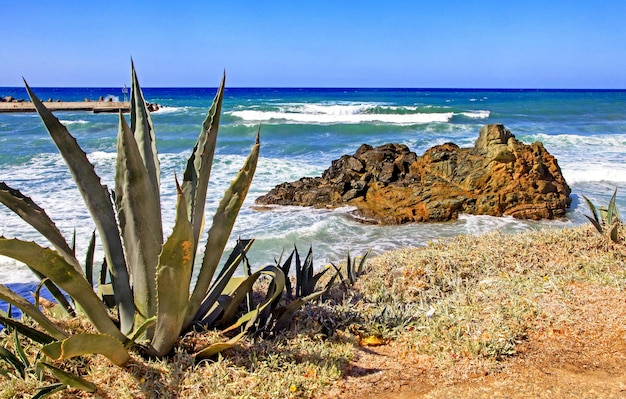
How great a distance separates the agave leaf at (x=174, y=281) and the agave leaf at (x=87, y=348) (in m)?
0.20

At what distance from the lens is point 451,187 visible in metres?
10.8

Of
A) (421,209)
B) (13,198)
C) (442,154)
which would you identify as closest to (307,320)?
(13,198)

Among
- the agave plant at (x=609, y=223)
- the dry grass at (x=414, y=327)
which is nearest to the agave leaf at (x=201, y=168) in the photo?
the dry grass at (x=414, y=327)

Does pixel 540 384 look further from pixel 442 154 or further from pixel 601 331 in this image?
pixel 442 154

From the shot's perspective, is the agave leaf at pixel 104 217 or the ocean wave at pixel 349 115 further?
the ocean wave at pixel 349 115

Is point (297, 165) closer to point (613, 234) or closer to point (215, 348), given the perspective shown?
point (613, 234)

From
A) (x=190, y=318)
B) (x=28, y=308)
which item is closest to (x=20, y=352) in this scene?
(x=28, y=308)

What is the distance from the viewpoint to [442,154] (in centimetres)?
1167

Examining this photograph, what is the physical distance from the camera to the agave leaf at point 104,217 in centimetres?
262

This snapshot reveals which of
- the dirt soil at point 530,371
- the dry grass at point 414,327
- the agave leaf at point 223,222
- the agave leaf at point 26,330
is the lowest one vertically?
the dirt soil at point 530,371

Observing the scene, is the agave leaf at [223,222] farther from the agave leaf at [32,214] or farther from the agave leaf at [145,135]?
the agave leaf at [32,214]

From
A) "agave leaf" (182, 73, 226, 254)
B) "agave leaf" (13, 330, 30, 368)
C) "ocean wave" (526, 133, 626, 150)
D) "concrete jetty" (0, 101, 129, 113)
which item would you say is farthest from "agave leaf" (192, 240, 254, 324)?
"concrete jetty" (0, 101, 129, 113)

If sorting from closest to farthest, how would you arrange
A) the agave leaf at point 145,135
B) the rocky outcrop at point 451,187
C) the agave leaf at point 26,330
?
the agave leaf at point 26,330 → the agave leaf at point 145,135 → the rocky outcrop at point 451,187

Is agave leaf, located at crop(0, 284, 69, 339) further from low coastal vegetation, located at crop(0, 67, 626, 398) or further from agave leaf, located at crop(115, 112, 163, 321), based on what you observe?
agave leaf, located at crop(115, 112, 163, 321)
